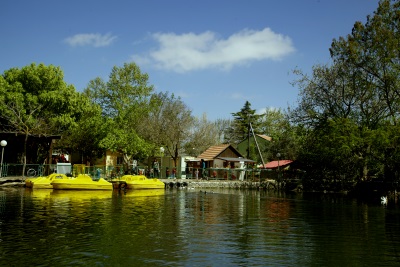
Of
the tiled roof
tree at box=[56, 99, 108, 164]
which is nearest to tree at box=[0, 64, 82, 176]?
tree at box=[56, 99, 108, 164]

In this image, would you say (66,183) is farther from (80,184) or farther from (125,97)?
(125,97)

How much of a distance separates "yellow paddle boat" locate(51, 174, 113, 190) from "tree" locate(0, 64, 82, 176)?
26.3 ft

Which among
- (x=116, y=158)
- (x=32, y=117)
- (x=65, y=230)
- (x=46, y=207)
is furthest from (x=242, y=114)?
(x=65, y=230)

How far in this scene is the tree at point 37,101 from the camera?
40.7m

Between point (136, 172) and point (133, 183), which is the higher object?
point (136, 172)

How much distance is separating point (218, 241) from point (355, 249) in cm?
450

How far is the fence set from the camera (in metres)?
38.9

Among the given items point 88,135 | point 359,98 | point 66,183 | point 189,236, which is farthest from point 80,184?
point 359,98

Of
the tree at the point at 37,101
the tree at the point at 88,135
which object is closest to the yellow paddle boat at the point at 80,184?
the tree at the point at 37,101

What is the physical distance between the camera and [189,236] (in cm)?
1543

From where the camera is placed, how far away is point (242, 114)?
9488 cm

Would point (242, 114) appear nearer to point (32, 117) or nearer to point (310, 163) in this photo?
point (310, 163)

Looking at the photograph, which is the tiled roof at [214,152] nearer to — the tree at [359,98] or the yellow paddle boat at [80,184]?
the tree at [359,98]

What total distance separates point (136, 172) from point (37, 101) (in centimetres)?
1280
